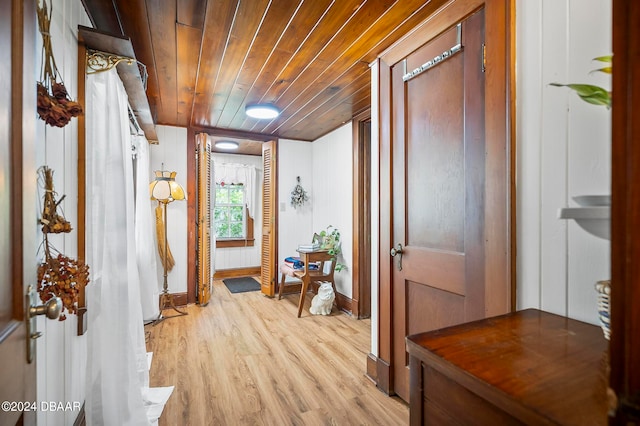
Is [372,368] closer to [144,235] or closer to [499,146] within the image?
[499,146]

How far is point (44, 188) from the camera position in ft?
3.42

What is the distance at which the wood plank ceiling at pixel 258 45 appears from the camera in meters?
1.59

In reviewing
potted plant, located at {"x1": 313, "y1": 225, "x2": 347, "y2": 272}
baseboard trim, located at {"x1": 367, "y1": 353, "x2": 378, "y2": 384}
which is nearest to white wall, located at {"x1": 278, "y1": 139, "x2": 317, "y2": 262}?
potted plant, located at {"x1": 313, "y1": 225, "x2": 347, "y2": 272}

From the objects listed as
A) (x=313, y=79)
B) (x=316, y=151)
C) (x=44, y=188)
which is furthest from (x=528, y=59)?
(x=316, y=151)

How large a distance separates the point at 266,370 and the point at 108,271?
4.39 feet

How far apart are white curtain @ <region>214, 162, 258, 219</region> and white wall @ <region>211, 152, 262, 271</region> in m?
0.08

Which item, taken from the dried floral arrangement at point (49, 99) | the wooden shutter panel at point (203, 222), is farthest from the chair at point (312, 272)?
the dried floral arrangement at point (49, 99)

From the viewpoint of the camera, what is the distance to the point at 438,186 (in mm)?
1623

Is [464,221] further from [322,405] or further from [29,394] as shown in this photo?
[29,394]

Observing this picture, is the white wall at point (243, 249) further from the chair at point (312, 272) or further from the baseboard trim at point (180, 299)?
the chair at point (312, 272)

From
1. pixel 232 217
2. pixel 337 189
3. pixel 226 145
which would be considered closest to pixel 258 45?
pixel 337 189

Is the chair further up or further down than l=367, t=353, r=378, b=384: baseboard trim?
further up

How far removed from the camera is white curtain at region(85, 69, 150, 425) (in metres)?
1.44

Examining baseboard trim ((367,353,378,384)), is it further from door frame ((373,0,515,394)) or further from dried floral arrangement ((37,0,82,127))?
dried floral arrangement ((37,0,82,127))
